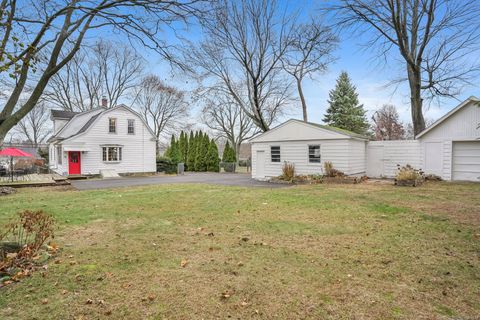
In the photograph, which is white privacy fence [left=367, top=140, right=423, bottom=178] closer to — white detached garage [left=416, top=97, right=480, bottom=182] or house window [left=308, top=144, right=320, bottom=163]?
white detached garage [left=416, top=97, right=480, bottom=182]

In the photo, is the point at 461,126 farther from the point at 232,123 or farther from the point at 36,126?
the point at 36,126

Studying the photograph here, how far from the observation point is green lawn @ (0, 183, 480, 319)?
8.89ft

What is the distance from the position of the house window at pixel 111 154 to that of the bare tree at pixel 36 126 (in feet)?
76.3

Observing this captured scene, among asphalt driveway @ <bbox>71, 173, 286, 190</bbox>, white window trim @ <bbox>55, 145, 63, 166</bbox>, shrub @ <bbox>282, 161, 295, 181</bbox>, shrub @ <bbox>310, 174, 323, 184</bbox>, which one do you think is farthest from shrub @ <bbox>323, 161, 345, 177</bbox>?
white window trim @ <bbox>55, 145, 63, 166</bbox>

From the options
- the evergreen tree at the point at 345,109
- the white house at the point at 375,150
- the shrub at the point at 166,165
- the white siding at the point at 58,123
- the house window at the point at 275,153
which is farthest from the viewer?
the evergreen tree at the point at 345,109

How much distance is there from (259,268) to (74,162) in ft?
68.6

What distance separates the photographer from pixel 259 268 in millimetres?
3658

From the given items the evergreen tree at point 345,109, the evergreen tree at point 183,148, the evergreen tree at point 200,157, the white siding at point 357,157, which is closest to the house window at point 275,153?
the white siding at point 357,157

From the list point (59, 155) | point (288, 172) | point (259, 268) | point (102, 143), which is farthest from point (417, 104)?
point (59, 155)

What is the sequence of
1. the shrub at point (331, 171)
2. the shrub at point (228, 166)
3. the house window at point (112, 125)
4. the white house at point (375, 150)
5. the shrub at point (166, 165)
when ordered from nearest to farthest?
the white house at point (375, 150) < the shrub at point (331, 171) < the house window at point (112, 125) < the shrub at point (166, 165) < the shrub at point (228, 166)

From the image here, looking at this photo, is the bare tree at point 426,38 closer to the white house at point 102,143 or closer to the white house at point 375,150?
the white house at point 375,150

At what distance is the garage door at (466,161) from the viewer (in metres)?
13.7

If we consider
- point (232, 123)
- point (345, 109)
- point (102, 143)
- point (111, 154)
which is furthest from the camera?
point (232, 123)

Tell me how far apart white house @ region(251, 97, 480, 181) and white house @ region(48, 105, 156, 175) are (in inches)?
428
